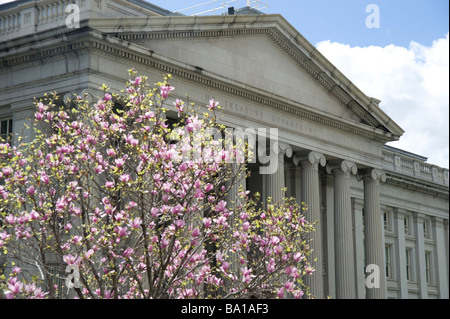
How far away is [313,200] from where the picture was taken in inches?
1644

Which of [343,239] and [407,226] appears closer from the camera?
[343,239]

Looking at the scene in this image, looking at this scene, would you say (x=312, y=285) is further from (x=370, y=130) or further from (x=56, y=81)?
(x=56, y=81)

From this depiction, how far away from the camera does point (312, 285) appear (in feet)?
135

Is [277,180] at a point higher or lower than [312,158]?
lower

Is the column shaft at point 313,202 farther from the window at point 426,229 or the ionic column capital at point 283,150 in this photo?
the window at point 426,229

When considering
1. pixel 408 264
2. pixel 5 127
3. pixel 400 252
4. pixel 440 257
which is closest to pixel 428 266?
pixel 440 257

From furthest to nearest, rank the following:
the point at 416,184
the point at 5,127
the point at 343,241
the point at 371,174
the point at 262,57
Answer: the point at 416,184 → the point at 371,174 → the point at 343,241 → the point at 262,57 → the point at 5,127

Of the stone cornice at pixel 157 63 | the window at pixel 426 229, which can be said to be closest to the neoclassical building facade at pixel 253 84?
the stone cornice at pixel 157 63

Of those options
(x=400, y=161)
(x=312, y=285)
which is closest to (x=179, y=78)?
(x=312, y=285)

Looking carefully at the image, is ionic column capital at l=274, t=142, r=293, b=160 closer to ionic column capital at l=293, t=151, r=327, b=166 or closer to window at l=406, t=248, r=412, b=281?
ionic column capital at l=293, t=151, r=327, b=166

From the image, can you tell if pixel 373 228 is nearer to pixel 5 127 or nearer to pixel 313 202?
pixel 313 202

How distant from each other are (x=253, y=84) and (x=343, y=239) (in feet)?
33.0

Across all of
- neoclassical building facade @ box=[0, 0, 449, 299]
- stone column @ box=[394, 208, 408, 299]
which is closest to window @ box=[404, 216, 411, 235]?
stone column @ box=[394, 208, 408, 299]
